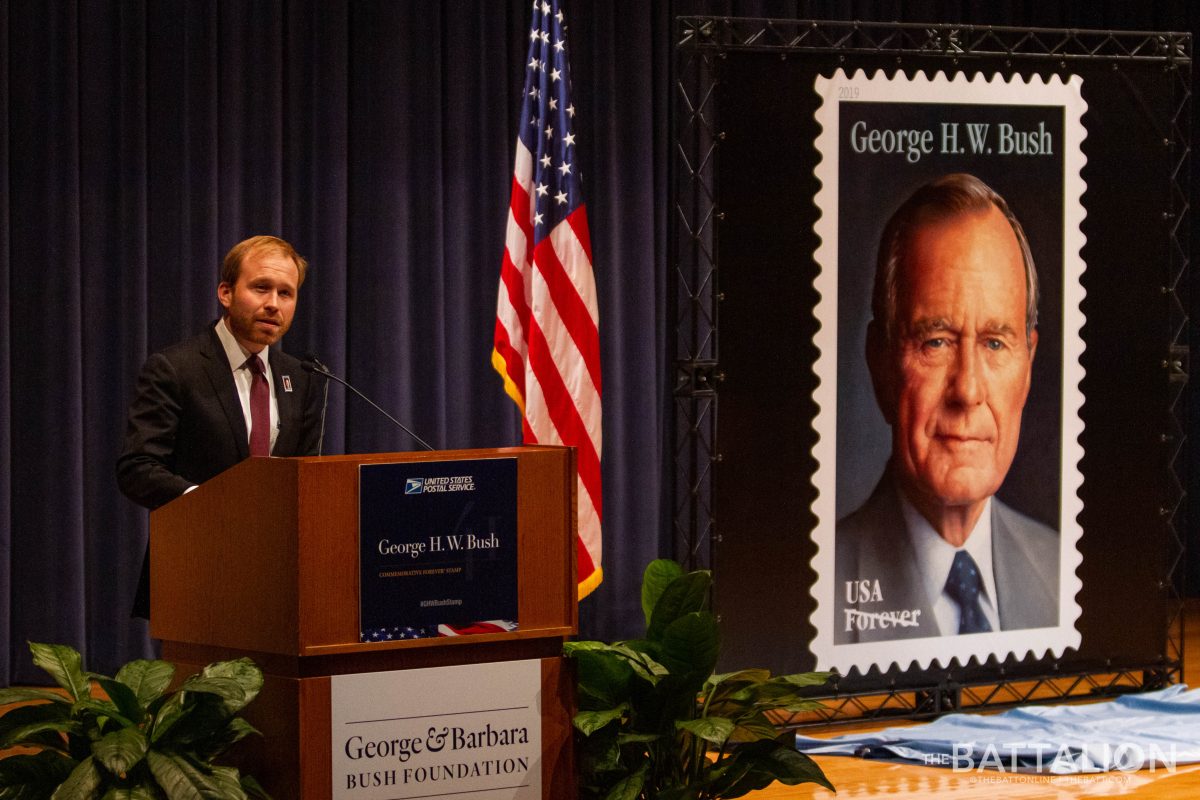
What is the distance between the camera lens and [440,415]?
6.27 meters

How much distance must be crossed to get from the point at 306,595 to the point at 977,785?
256 centimetres

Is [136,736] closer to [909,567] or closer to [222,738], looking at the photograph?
[222,738]

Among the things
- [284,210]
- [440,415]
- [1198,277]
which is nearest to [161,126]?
[284,210]

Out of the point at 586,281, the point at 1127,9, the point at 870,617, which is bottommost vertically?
the point at 870,617

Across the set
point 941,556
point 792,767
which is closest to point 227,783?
point 792,767

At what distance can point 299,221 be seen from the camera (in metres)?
6.10

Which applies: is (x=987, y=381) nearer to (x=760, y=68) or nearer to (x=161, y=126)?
(x=760, y=68)

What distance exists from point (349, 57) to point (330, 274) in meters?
0.92

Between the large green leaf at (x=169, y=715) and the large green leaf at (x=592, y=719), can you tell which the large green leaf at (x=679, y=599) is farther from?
the large green leaf at (x=169, y=715)

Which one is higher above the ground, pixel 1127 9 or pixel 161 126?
pixel 1127 9

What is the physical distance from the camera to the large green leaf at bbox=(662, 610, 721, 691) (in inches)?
121

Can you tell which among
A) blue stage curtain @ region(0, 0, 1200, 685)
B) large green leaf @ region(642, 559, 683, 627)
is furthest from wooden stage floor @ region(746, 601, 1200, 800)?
blue stage curtain @ region(0, 0, 1200, 685)

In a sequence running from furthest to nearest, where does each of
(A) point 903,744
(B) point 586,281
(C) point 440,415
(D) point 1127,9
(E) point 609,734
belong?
(D) point 1127,9 < (C) point 440,415 < (B) point 586,281 < (A) point 903,744 < (E) point 609,734

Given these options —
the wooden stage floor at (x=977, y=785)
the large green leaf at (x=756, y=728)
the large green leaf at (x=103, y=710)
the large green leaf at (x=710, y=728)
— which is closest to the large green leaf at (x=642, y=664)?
the large green leaf at (x=710, y=728)
